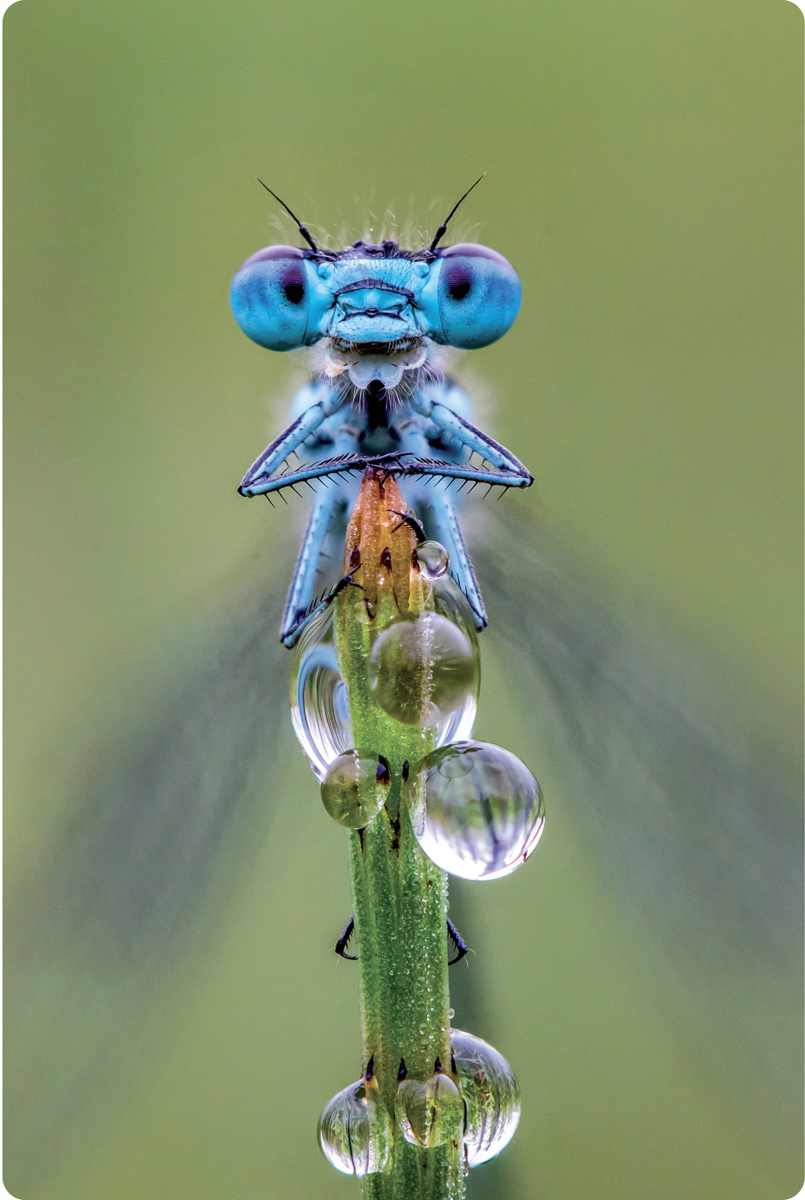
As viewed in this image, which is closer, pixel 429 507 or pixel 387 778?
pixel 387 778

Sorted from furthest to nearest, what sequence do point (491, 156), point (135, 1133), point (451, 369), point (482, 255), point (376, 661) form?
1. point (135, 1133)
2. point (491, 156)
3. point (451, 369)
4. point (482, 255)
5. point (376, 661)

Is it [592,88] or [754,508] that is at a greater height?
[592,88]

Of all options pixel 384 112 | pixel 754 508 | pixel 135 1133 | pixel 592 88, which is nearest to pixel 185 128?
pixel 384 112

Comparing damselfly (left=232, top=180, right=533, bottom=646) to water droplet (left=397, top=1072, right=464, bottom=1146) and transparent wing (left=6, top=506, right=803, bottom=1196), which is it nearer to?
transparent wing (left=6, top=506, right=803, bottom=1196)

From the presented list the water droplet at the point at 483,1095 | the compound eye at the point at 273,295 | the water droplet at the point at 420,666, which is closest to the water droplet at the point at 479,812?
the water droplet at the point at 420,666

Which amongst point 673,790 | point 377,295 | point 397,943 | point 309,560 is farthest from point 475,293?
point 673,790

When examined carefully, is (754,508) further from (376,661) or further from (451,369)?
(376,661)
